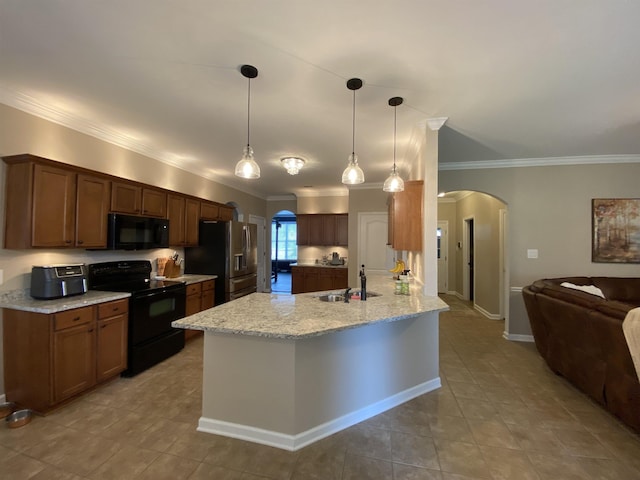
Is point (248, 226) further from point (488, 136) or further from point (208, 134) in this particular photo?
point (488, 136)

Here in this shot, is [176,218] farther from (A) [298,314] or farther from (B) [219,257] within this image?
(A) [298,314]

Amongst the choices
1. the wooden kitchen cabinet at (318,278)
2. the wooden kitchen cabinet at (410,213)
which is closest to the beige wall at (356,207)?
the wooden kitchen cabinet at (318,278)

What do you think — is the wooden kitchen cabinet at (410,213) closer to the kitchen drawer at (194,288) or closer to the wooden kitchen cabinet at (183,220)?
the kitchen drawer at (194,288)

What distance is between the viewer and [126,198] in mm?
3188

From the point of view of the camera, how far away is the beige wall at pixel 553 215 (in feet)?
13.2

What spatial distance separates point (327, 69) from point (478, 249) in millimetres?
5212

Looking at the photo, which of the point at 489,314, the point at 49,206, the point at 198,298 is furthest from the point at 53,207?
the point at 489,314

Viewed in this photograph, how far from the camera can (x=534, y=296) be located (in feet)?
10.1

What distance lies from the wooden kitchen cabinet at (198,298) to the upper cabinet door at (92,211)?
128cm

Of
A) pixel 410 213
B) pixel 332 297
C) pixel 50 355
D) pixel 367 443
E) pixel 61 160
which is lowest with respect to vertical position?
pixel 367 443

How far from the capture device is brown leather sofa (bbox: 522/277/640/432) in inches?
80.1

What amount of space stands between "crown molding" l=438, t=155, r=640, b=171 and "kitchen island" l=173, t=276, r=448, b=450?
285 centimetres

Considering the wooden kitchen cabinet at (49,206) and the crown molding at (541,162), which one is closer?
the wooden kitchen cabinet at (49,206)

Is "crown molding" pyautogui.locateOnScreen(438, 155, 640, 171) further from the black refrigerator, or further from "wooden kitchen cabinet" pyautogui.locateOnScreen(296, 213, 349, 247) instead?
the black refrigerator
